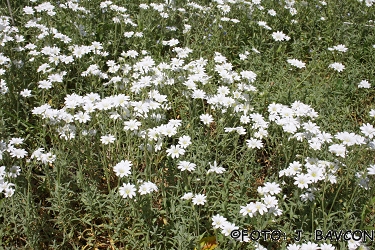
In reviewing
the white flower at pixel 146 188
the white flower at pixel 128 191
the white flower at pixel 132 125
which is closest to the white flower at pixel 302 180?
the white flower at pixel 146 188

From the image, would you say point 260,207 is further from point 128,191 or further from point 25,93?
point 25,93

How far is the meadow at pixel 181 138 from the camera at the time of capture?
3.19 m

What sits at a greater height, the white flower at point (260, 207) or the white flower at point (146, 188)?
the white flower at point (260, 207)

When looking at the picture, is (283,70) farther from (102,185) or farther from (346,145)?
(102,185)

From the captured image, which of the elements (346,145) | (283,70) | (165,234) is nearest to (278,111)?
(346,145)

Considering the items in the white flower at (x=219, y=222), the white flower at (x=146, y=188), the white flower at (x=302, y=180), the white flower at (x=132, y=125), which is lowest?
the white flower at (x=219, y=222)

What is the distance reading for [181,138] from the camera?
11.5ft

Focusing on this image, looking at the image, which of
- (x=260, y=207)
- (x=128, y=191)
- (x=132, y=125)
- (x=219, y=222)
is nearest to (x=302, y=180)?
(x=260, y=207)

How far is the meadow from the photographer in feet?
A: 10.5

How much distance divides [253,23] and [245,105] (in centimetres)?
229

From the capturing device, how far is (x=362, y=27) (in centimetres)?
602

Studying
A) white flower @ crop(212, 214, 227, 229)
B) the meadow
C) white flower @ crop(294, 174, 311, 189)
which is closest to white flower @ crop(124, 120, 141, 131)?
the meadow

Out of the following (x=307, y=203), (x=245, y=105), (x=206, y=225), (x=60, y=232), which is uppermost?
(x=245, y=105)

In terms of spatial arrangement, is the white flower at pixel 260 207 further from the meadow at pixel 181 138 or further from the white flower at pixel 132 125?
the white flower at pixel 132 125
